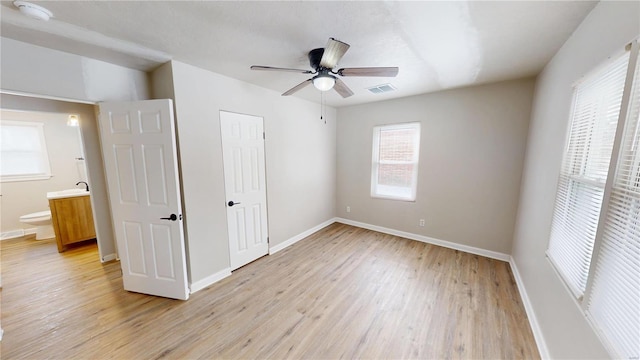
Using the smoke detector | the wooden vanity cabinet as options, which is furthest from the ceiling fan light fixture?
the wooden vanity cabinet

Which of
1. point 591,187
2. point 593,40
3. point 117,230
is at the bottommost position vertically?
point 117,230

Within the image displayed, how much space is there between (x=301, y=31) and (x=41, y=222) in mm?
5648

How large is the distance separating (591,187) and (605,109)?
462mm

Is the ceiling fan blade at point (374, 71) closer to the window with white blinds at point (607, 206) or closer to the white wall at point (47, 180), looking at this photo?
the window with white blinds at point (607, 206)

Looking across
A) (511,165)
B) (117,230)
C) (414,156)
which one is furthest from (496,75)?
(117,230)

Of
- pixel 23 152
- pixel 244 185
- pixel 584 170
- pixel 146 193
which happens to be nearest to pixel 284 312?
pixel 244 185

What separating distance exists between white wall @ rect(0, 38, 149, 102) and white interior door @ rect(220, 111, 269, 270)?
40.5 inches

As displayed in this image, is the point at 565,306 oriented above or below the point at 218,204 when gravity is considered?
below

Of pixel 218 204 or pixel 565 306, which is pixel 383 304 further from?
pixel 218 204

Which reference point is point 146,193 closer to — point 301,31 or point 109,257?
point 109,257

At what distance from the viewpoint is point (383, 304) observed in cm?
223

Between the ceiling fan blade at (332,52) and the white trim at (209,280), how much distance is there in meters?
2.69

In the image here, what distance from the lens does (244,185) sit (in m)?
2.94

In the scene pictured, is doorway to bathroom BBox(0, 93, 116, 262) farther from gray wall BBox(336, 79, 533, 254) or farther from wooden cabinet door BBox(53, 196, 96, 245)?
gray wall BBox(336, 79, 533, 254)
